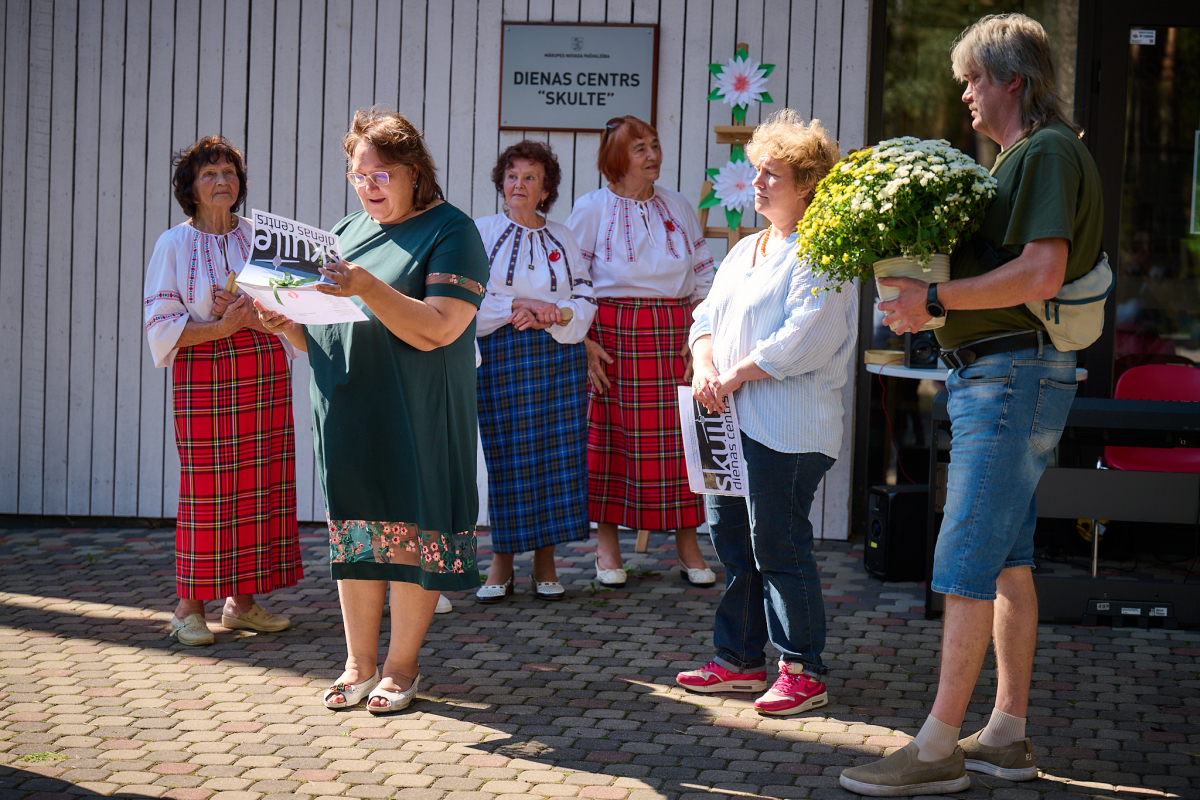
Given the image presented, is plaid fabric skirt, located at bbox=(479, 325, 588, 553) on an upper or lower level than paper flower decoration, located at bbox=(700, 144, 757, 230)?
lower

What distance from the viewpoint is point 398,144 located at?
10.7 feet

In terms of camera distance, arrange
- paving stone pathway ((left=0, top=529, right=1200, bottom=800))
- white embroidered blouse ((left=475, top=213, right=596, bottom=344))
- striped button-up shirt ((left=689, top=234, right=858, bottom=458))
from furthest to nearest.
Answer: white embroidered blouse ((left=475, top=213, right=596, bottom=344))
striped button-up shirt ((left=689, top=234, right=858, bottom=458))
paving stone pathway ((left=0, top=529, right=1200, bottom=800))

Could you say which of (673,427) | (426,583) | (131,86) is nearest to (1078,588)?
(673,427)

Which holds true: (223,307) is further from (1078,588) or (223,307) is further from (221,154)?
(1078,588)

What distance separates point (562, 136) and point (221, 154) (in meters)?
2.34

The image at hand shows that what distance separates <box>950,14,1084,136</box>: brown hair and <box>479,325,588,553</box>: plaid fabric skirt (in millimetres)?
2466

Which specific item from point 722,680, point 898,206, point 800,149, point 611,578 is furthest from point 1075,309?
point 611,578

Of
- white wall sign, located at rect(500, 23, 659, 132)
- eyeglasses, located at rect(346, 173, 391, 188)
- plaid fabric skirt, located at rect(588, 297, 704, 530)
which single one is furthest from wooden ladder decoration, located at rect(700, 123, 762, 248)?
eyeglasses, located at rect(346, 173, 391, 188)

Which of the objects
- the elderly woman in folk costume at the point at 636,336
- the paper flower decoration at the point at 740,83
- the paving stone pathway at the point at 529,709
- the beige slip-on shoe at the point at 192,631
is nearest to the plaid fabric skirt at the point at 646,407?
the elderly woman in folk costume at the point at 636,336

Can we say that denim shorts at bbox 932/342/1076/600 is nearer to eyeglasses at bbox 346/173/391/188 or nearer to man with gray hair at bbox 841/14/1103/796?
man with gray hair at bbox 841/14/1103/796

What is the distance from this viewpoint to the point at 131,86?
246 inches

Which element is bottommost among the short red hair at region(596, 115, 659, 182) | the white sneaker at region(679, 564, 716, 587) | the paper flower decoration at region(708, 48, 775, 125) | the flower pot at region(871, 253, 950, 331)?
the white sneaker at region(679, 564, 716, 587)

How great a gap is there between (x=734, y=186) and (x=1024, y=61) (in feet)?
9.18

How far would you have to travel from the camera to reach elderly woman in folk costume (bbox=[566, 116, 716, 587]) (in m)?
4.97
